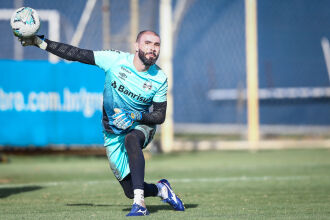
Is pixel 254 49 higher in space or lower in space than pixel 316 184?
higher

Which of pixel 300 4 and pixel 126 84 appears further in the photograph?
pixel 300 4

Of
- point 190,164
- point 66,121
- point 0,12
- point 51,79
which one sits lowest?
point 190,164

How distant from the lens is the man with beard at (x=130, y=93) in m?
5.80

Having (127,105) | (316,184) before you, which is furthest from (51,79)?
(127,105)

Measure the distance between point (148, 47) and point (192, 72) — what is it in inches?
401

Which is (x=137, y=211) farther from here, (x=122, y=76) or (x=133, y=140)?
(x=122, y=76)

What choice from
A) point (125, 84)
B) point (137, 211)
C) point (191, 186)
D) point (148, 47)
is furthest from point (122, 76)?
point (191, 186)

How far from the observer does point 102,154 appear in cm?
1320

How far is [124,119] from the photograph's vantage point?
5.64 metres

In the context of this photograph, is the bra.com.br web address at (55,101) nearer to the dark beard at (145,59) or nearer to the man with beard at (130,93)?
the man with beard at (130,93)

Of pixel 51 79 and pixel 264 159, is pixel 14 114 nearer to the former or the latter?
pixel 51 79

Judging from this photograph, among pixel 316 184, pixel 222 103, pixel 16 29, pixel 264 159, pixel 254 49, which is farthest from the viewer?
pixel 222 103

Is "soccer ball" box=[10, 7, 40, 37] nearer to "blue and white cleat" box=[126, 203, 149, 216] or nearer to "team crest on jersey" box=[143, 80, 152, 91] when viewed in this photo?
"team crest on jersey" box=[143, 80, 152, 91]

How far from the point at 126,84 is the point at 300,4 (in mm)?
11175
